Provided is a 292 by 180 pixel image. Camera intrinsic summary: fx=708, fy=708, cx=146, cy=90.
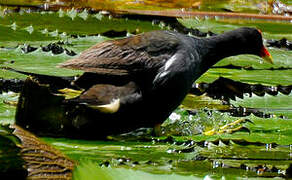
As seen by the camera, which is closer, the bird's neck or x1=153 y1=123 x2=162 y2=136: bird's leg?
x1=153 y1=123 x2=162 y2=136: bird's leg

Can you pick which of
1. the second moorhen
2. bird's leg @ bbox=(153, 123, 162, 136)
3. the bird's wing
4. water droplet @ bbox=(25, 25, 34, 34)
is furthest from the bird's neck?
water droplet @ bbox=(25, 25, 34, 34)

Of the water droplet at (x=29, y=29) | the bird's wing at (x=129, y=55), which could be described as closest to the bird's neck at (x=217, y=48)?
the bird's wing at (x=129, y=55)

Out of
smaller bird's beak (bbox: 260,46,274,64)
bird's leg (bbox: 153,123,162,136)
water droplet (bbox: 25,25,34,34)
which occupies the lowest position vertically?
bird's leg (bbox: 153,123,162,136)

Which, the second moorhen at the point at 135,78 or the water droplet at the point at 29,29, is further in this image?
the water droplet at the point at 29,29

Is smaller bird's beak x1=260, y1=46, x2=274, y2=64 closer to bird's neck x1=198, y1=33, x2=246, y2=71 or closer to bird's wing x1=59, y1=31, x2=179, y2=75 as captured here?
bird's neck x1=198, y1=33, x2=246, y2=71

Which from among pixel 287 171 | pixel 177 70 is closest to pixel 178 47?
pixel 177 70

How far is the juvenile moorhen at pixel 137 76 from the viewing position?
2.57 metres

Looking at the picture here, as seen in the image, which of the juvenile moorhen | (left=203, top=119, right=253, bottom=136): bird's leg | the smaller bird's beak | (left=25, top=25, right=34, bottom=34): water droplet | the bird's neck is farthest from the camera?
(left=25, top=25, right=34, bottom=34): water droplet

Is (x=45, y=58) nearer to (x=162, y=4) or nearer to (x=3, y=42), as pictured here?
(x=3, y=42)

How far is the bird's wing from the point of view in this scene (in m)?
2.57

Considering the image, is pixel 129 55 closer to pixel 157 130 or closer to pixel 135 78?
pixel 135 78

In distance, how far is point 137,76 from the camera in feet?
8.93

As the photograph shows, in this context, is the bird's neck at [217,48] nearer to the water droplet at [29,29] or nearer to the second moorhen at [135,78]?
the second moorhen at [135,78]

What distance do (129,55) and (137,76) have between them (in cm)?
9
